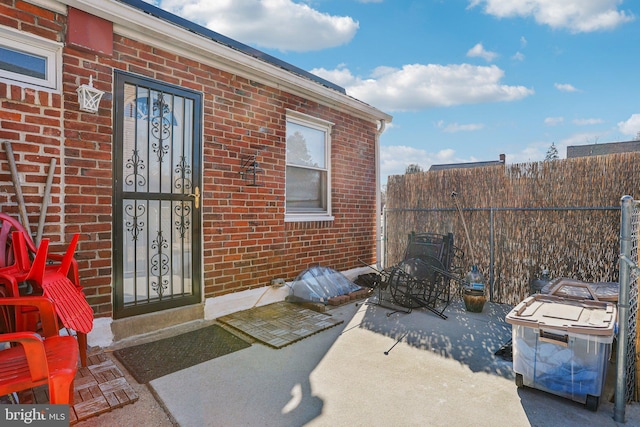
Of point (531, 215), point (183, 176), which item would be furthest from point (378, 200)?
point (183, 176)

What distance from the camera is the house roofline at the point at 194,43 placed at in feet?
8.79

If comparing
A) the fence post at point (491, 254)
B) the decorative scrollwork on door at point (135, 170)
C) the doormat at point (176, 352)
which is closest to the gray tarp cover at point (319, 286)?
the doormat at point (176, 352)

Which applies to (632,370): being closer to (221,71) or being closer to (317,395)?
(317,395)

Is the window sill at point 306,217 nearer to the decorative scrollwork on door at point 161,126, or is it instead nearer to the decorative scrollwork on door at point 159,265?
the decorative scrollwork on door at point 159,265

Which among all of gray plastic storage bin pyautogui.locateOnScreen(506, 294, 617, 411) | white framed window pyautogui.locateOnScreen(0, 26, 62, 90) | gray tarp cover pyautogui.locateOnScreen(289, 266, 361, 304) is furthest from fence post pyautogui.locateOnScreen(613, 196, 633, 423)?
white framed window pyautogui.locateOnScreen(0, 26, 62, 90)

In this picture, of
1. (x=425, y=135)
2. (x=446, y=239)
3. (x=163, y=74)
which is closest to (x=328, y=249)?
(x=446, y=239)

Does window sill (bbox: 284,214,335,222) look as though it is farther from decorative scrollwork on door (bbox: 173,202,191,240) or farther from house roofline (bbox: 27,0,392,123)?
house roofline (bbox: 27,0,392,123)

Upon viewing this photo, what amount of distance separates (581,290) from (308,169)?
11.5ft

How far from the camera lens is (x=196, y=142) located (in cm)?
338

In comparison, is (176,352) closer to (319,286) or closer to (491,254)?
(319,286)

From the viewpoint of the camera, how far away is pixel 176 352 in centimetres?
269

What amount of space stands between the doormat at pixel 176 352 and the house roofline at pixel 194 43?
9.35 feet

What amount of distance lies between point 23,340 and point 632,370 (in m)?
3.53

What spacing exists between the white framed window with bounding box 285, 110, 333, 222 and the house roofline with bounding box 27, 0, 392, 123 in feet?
1.28
